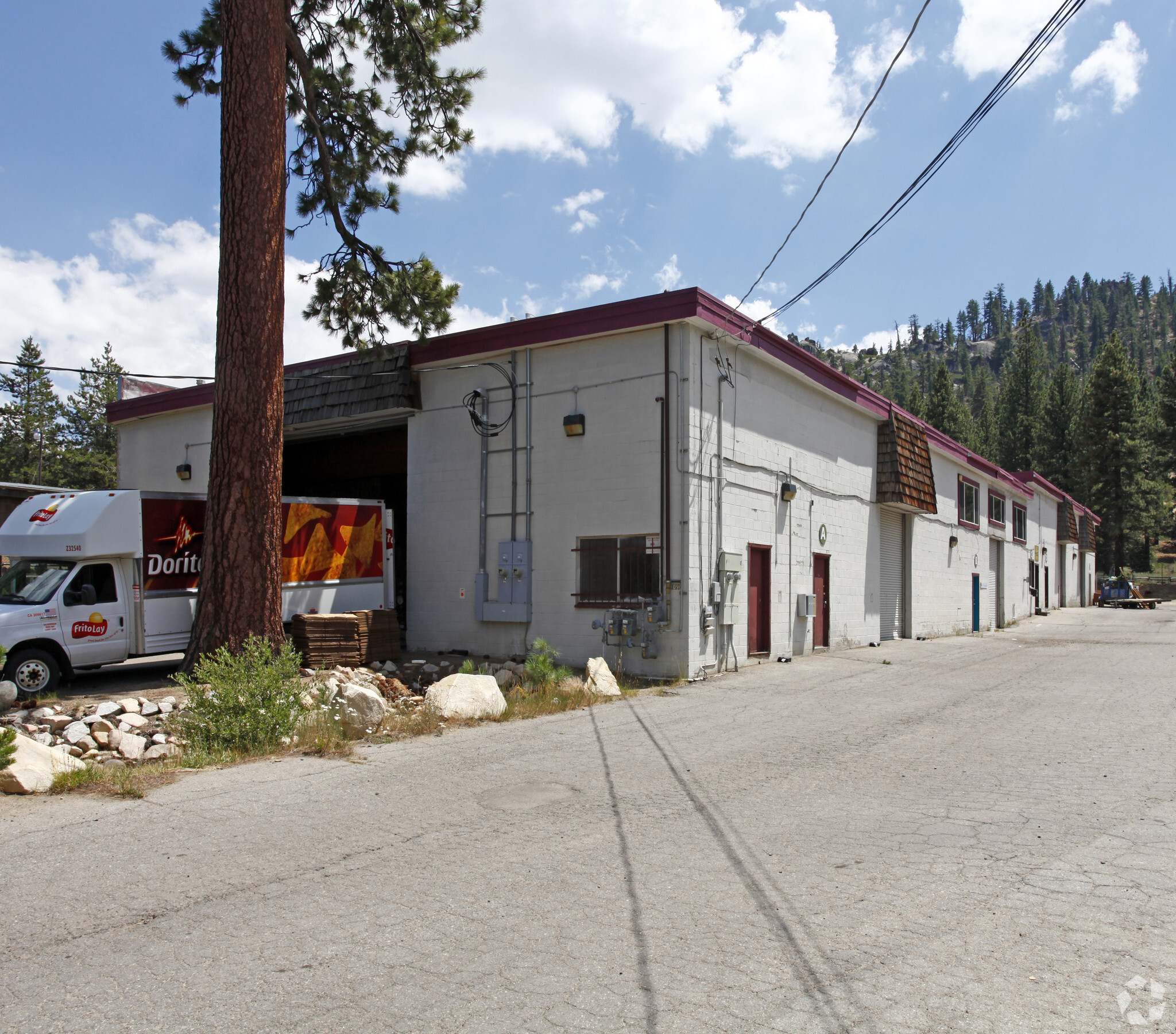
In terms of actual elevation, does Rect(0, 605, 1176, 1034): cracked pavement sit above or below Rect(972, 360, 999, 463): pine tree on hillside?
below

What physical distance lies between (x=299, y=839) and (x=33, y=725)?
5814mm

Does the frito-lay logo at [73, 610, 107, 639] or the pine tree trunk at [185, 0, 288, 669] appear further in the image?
the frito-lay logo at [73, 610, 107, 639]

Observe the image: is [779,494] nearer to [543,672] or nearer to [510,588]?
[510,588]

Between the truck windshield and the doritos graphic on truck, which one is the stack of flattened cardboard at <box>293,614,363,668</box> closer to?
the doritos graphic on truck

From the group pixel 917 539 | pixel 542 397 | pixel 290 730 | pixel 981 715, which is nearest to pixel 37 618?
pixel 290 730

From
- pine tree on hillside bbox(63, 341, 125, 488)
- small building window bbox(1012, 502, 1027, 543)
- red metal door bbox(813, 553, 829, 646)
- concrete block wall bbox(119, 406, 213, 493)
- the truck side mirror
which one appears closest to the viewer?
the truck side mirror

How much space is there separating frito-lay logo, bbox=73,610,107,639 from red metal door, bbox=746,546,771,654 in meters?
10.4

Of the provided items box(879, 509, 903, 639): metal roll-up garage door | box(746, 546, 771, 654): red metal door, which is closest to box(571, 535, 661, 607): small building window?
box(746, 546, 771, 654): red metal door

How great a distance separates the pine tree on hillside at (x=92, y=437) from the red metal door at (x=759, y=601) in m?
53.8

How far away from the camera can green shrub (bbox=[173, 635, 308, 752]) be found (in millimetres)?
8469

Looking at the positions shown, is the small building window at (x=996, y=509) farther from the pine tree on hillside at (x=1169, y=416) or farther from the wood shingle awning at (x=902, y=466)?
the pine tree on hillside at (x=1169, y=416)

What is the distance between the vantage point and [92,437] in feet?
204

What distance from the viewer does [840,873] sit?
4.94 m

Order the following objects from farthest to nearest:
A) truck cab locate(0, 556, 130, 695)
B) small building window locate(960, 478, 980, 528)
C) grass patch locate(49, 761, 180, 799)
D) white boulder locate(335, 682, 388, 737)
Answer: small building window locate(960, 478, 980, 528) < truck cab locate(0, 556, 130, 695) < white boulder locate(335, 682, 388, 737) < grass patch locate(49, 761, 180, 799)
